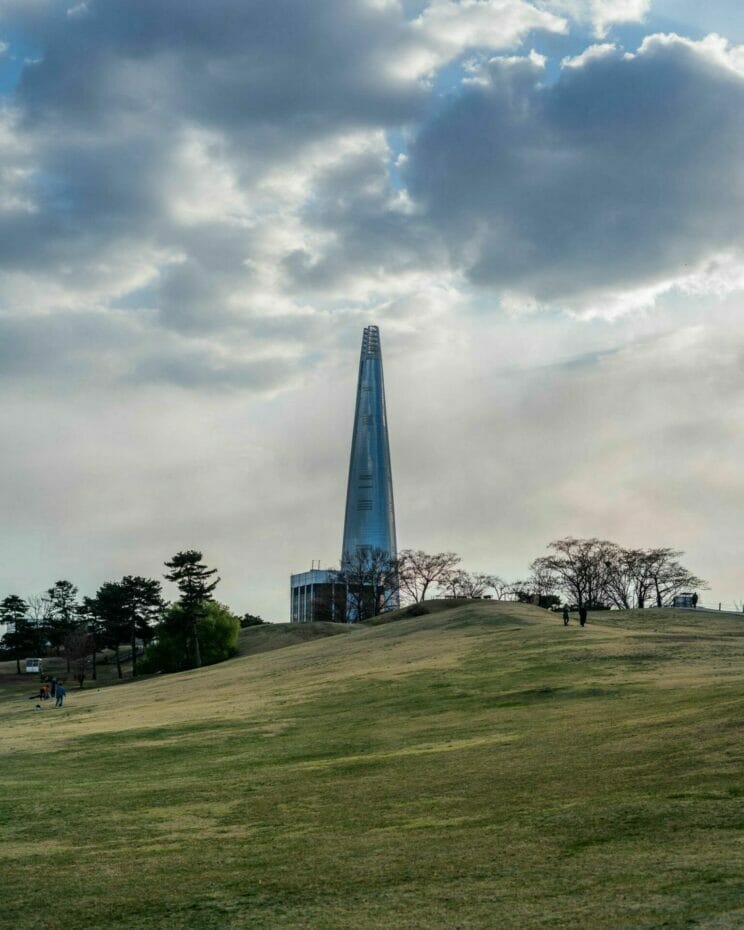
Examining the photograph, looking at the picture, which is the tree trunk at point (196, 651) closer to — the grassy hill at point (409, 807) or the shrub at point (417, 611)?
the shrub at point (417, 611)

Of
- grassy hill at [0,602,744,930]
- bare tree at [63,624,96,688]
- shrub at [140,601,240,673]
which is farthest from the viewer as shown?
bare tree at [63,624,96,688]

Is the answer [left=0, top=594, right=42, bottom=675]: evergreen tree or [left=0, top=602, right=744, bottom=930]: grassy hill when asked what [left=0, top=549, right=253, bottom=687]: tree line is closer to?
[left=0, top=594, right=42, bottom=675]: evergreen tree

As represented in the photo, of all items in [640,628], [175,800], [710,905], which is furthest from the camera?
[640,628]

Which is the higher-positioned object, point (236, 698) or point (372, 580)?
point (372, 580)

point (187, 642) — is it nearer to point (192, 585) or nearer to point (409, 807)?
point (192, 585)

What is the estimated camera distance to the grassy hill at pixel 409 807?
58.4 ft

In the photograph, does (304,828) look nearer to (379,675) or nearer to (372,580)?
(379,675)

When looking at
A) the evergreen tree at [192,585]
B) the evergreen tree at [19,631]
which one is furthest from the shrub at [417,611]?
the evergreen tree at [19,631]

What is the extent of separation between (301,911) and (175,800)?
15072 mm

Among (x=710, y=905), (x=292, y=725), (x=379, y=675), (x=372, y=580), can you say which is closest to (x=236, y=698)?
(x=379, y=675)

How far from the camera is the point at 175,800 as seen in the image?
105 ft

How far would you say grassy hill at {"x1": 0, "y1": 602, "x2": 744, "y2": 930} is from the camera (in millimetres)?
17797

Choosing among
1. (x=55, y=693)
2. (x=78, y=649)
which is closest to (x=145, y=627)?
(x=78, y=649)

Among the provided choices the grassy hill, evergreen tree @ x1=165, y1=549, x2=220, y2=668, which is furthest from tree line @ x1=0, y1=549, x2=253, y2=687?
the grassy hill
